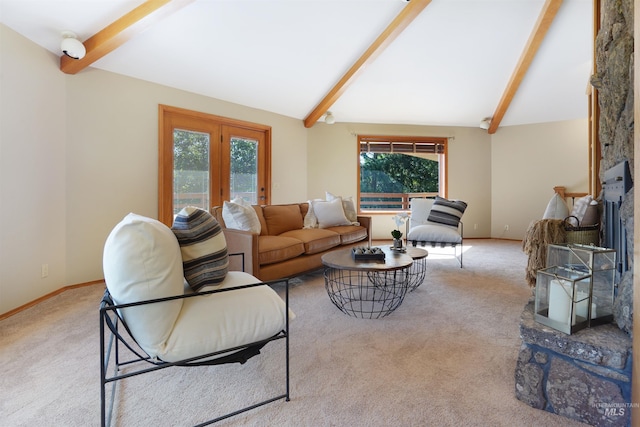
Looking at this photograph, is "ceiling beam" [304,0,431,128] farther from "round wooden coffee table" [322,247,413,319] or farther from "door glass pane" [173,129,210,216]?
"round wooden coffee table" [322,247,413,319]

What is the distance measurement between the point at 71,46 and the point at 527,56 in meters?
5.44

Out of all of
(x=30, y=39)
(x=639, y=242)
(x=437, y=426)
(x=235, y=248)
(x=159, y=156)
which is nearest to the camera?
(x=639, y=242)

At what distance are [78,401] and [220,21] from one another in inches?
135

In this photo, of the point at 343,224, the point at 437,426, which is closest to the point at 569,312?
the point at 437,426

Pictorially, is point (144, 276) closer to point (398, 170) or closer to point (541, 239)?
point (541, 239)

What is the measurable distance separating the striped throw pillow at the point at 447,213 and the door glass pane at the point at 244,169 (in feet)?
8.88

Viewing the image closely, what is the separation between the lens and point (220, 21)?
3367 mm

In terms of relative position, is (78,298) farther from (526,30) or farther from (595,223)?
(526,30)

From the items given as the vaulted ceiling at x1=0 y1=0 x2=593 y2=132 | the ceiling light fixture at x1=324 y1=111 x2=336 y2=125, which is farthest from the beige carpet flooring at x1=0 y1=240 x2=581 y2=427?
the ceiling light fixture at x1=324 y1=111 x2=336 y2=125

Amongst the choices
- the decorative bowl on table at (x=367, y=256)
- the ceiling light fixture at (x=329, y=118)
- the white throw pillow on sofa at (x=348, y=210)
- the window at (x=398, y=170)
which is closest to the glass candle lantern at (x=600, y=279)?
the decorative bowl on table at (x=367, y=256)

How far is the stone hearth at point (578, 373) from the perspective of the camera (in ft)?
4.20

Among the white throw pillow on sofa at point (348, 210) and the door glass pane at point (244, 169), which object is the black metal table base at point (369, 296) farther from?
→ the door glass pane at point (244, 169)

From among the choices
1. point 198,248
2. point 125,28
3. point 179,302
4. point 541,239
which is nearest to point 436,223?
point 541,239

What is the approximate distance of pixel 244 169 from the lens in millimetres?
4969
